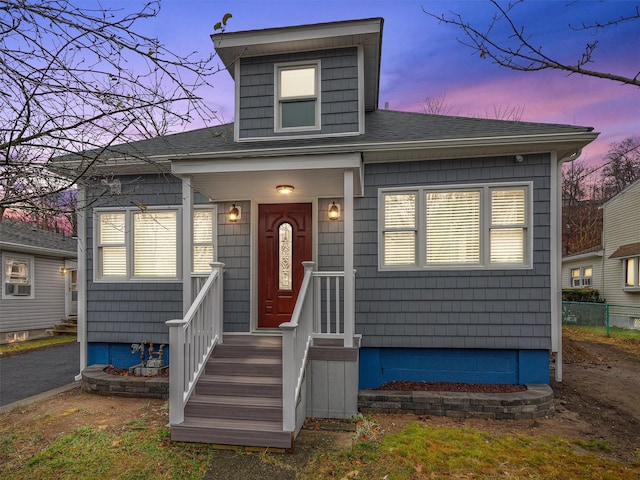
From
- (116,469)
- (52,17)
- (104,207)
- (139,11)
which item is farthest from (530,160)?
(104,207)

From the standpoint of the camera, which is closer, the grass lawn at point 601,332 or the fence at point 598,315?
the grass lawn at point 601,332

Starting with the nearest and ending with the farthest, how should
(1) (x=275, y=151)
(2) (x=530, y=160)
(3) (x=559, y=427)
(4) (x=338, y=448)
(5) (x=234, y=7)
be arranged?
(5) (x=234, y=7) → (4) (x=338, y=448) → (3) (x=559, y=427) → (1) (x=275, y=151) → (2) (x=530, y=160)

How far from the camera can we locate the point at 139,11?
247cm

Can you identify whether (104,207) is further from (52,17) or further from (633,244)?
(633,244)

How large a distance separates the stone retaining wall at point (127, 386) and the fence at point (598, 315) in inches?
567

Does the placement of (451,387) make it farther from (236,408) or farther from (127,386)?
(127,386)

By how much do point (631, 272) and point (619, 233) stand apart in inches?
79.4

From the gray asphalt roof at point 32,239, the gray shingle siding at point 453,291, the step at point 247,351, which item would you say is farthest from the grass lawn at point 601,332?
the gray asphalt roof at point 32,239

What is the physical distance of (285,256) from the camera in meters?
6.47

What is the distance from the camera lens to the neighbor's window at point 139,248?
6707 mm

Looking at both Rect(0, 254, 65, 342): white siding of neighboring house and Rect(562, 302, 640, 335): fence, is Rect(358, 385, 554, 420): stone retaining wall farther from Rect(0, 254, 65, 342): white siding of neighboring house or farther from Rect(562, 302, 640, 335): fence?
Rect(0, 254, 65, 342): white siding of neighboring house

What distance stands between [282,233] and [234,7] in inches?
148

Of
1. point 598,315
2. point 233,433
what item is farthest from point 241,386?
point 598,315

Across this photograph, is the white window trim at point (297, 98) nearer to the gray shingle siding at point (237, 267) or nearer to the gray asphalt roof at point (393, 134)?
the gray asphalt roof at point (393, 134)
